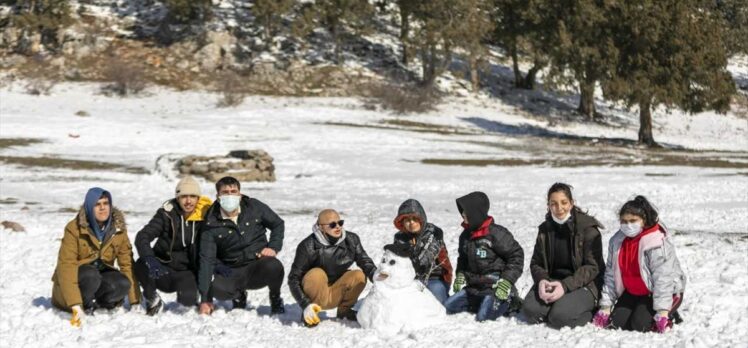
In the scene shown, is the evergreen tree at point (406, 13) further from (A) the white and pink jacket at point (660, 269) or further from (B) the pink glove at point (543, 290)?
(A) the white and pink jacket at point (660, 269)

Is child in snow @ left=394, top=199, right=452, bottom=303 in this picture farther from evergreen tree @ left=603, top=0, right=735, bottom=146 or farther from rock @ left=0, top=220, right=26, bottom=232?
evergreen tree @ left=603, top=0, right=735, bottom=146

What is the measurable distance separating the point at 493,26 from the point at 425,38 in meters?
4.82

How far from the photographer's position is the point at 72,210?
771 inches

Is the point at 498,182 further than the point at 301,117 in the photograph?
No

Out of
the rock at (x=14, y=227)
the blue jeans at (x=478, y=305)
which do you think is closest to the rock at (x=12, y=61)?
the rock at (x=14, y=227)

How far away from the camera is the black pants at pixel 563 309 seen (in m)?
8.48

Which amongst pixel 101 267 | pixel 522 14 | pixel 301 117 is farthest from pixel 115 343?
pixel 522 14

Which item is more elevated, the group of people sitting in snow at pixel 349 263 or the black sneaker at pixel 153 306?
the group of people sitting in snow at pixel 349 263

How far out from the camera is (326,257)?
9.11m

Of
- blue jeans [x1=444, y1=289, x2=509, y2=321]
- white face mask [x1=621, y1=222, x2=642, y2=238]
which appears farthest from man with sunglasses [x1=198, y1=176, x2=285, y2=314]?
white face mask [x1=621, y1=222, x2=642, y2=238]

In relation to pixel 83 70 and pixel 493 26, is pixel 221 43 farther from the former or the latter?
pixel 493 26

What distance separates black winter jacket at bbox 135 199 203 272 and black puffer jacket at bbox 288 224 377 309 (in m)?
1.14

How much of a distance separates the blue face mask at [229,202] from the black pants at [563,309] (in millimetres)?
3053

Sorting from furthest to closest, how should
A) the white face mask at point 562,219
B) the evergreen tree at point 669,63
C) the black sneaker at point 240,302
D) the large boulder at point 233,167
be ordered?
1. the evergreen tree at point 669,63
2. the large boulder at point 233,167
3. the black sneaker at point 240,302
4. the white face mask at point 562,219
